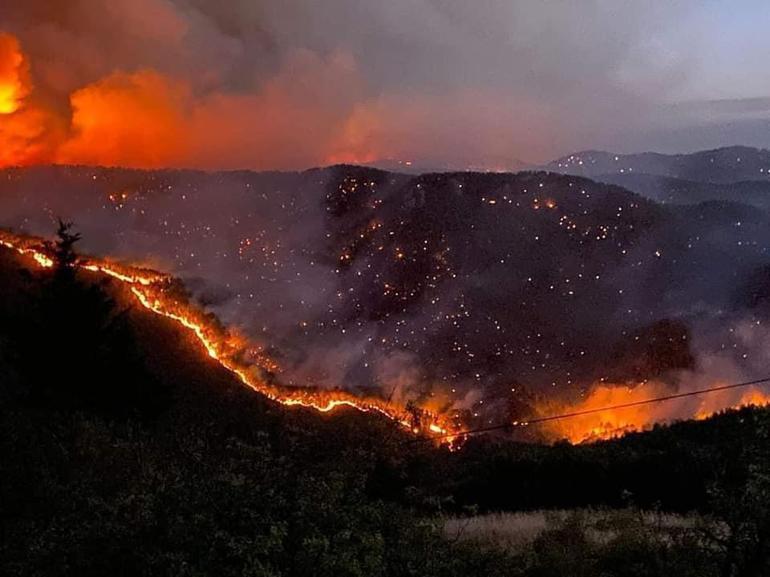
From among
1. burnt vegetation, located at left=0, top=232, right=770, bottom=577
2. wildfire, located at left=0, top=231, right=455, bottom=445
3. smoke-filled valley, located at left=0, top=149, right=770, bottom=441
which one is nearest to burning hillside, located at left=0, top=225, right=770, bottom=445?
wildfire, located at left=0, top=231, right=455, bottom=445

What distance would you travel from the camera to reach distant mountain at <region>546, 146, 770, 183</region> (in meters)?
44.4

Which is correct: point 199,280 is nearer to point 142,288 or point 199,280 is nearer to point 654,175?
point 142,288

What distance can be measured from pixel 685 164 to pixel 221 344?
37956 mm

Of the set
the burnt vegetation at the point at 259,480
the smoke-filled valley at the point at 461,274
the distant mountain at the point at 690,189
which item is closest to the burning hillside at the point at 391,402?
the smoke-filled valley at the point at 461,274

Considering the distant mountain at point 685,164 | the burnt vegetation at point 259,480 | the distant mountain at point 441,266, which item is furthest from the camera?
the distant mountain at point 685,164

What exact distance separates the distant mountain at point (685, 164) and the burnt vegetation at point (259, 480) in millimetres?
30497

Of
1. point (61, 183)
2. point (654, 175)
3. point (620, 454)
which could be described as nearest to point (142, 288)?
point (61, 183)

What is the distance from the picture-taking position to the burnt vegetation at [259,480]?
5762 mm

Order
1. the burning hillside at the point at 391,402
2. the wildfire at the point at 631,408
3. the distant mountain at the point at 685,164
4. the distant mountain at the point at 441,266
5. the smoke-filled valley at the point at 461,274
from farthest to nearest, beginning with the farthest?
the distant mountain at the point at 685,164
the distant mountain at the point at 441,266
the smoke-filled valley at the point at 461,274
the wildfire at the point at 631,408
the burning hillside at the point at 391,402

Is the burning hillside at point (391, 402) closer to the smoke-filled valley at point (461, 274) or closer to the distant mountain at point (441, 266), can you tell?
the smoke-filled valley at point (461, 274)

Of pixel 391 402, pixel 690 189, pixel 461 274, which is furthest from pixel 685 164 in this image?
pixel 391 402

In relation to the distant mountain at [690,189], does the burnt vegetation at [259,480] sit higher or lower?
lower

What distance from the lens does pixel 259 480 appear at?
20.7 ft

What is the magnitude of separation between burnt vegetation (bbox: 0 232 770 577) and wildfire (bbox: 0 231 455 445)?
2.45 ft
